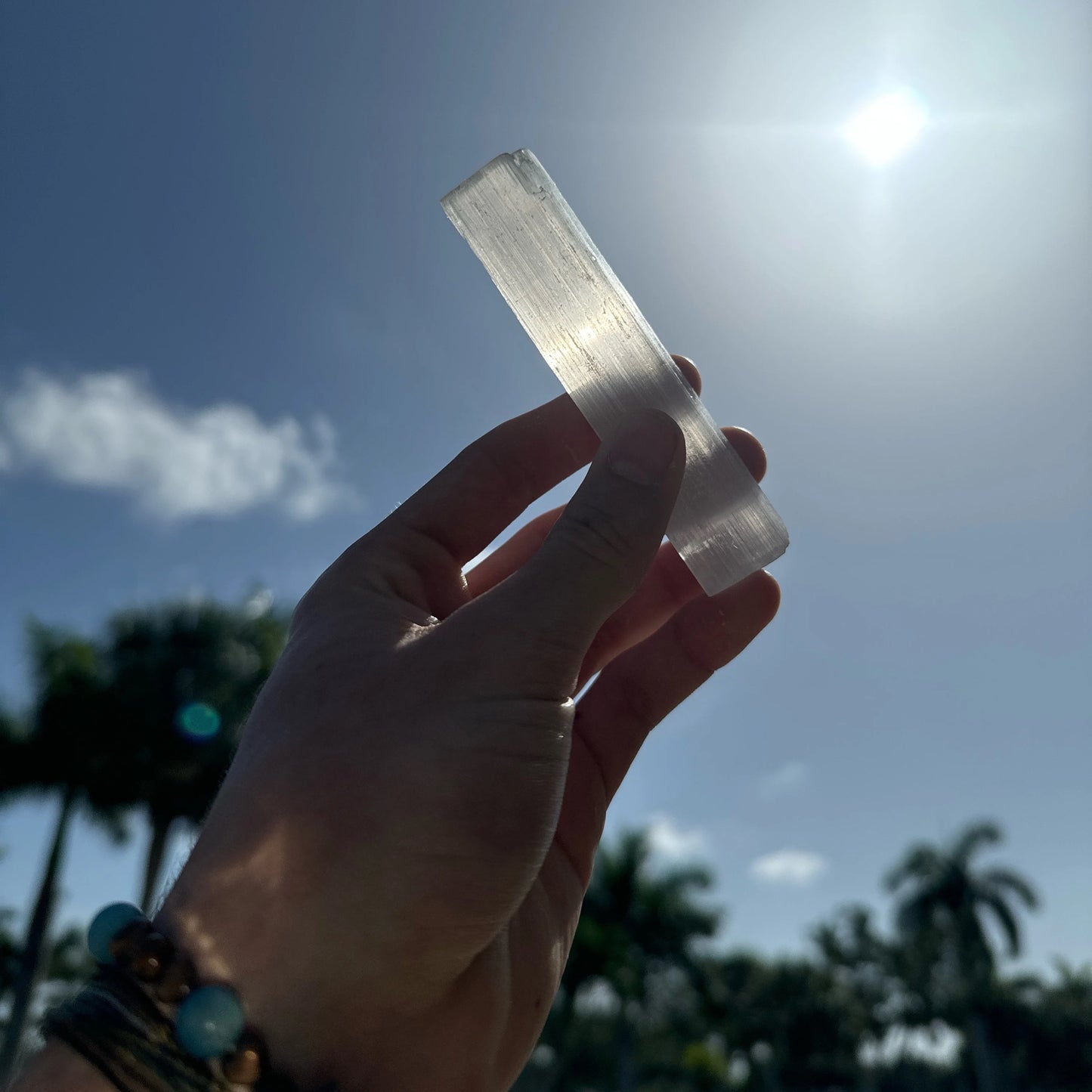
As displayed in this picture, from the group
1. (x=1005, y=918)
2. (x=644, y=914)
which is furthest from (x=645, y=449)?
(x=1005, y=918)

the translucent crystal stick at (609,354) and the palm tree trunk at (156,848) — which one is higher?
the palm tree trunk at (156,848)

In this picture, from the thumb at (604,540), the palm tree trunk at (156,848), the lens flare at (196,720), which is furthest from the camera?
the palm tree trunk at (156,848)

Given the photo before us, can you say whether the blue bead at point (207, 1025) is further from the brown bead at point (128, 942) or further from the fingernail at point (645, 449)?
the fingernail at point (645, 449)

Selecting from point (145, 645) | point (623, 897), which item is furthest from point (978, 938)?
point (145, 645)

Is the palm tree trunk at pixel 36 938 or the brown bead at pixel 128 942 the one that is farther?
the palm tree trunk at pixel 36 938

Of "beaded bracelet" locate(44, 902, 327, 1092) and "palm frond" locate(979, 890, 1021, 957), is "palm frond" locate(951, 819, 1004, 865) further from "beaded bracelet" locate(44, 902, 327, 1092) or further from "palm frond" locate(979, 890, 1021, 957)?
"beaded bracelet" locate(44, 902, 327, 1092)

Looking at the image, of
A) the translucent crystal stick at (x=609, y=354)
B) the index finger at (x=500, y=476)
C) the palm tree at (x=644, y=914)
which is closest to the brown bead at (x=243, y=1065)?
the index finger at (x=500, y=476)

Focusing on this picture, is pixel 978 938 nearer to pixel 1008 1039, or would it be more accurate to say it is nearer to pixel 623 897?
pixel 1008 1039

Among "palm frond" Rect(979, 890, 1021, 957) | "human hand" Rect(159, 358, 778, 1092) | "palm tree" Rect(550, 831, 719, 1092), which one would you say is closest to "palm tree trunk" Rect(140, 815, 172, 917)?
"palm tree" Rect(550, 831, 719, 1092)
